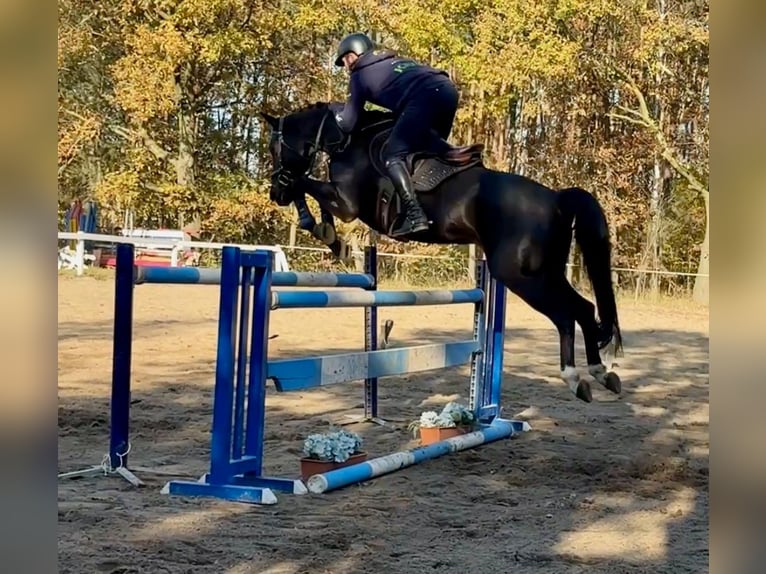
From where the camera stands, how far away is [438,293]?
18.1ft

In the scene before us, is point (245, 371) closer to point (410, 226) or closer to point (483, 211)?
point (410, 226)

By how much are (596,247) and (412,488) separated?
1.41 metres

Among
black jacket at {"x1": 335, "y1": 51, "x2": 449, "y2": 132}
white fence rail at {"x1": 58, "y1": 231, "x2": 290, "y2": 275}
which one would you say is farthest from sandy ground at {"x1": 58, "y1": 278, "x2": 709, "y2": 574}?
white fence rail at {"x1": 58, "y1": 231, "x2": 290, "y2": 275}

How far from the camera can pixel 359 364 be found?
4.80 m

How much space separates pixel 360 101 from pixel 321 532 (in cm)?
240

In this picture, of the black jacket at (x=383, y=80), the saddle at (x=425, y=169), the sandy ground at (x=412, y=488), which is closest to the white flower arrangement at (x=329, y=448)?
the sandy ground at (x=412, y=488)

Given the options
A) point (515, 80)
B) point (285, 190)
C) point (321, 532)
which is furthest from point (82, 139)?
point (321, 532)

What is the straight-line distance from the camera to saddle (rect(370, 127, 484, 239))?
4781 mm

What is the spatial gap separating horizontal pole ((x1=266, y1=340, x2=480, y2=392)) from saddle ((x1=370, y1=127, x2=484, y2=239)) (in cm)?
69

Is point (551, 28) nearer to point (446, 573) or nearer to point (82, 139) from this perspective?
point (82, 139)

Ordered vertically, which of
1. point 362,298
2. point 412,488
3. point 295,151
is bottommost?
point 412,488

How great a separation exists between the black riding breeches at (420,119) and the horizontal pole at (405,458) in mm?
1483

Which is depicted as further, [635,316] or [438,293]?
[635,316]

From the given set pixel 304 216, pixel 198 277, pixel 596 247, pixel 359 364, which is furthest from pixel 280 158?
pixel 596 247
